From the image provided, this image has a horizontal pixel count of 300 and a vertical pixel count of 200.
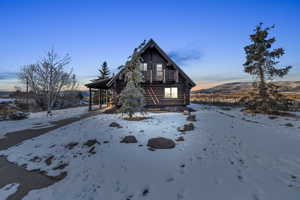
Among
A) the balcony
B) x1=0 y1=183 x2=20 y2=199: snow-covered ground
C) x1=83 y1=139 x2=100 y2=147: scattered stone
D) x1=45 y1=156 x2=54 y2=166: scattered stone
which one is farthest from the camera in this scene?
the balcony

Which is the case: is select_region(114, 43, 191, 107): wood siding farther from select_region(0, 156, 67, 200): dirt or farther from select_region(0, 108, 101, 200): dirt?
select_region(0, 156, 67, 200): dirt

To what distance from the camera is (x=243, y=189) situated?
255cm

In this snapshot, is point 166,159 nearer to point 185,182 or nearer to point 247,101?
point 185,182

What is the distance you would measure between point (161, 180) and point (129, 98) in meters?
6.54

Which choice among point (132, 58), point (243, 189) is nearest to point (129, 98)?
Answer: point (132, 58)

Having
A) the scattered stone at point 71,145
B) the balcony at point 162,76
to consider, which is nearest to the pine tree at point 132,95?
the scattered stone at point 71,145

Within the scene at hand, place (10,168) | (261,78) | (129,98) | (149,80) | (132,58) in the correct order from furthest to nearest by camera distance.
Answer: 1. (149,80)
2. (261,78)
3. (132,58)
4. (129,98)
5. (10,168)

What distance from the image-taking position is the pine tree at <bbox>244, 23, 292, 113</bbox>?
12.3 m

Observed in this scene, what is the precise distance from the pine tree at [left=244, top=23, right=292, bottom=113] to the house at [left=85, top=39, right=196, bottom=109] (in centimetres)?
653

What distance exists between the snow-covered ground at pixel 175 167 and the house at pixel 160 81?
32.5ft

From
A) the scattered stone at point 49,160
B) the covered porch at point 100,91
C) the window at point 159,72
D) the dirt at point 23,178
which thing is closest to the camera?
the dirt at point 23,178

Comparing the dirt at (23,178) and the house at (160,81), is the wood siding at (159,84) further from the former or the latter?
the dirt at (23,178)

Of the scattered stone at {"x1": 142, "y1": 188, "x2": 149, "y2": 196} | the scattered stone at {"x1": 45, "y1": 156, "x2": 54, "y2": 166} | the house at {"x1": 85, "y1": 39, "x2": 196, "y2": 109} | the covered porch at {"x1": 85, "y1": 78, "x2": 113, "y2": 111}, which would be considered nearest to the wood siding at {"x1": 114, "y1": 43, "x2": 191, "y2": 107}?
the house at {"x1": 85, "y1": 39, "x2": 196, "y2": 109}

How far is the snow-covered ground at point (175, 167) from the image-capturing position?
103 inches
